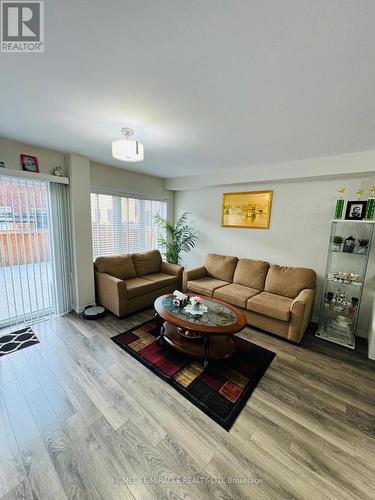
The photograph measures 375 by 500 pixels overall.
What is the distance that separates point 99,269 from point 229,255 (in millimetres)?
2400

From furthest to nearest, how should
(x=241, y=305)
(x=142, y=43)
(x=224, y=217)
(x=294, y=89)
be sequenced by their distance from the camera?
1. (x=224, y=217)
2. (x=241, y=305)
3. (x=294, y=89)
4. (x=142, y=43)

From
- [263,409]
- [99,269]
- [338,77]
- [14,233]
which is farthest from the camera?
[99,269]

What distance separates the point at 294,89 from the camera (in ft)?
4.32

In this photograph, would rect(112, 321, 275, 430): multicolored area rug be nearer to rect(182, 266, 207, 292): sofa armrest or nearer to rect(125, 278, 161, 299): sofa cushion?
rect(125, 278, 161, 299): sofa cushion

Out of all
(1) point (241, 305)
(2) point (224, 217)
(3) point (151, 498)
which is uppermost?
(2) point (224, 217)

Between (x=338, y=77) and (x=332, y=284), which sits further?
(x=332, y=284)

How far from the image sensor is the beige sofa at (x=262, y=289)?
2.52m

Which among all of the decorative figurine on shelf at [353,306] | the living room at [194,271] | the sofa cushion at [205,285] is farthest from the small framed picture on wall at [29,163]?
the decorative figurine on shelf at [353,306]

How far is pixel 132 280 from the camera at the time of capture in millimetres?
3490

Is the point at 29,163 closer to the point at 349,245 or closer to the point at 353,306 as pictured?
the point at 349,245

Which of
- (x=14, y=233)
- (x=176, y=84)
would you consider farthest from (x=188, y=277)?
(x=176, y=84)

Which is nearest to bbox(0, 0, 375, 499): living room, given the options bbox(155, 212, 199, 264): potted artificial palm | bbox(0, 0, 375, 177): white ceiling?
bbox(0, 0, 375, 177): white ceiling

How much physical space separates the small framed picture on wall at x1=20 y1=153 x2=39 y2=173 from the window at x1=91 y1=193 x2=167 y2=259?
87 cm

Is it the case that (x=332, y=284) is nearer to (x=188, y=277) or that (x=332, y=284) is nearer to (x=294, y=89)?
(x=188, y=277)
